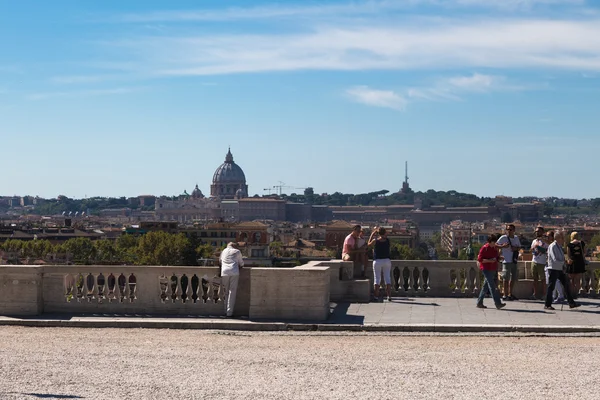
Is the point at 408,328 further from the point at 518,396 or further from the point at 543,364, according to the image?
the point at 518,396

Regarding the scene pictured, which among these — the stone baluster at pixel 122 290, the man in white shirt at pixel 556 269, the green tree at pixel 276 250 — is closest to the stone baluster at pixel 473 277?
the man in white shirt at pixel 556 269

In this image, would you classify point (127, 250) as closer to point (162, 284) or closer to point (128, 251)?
point (128, 251)

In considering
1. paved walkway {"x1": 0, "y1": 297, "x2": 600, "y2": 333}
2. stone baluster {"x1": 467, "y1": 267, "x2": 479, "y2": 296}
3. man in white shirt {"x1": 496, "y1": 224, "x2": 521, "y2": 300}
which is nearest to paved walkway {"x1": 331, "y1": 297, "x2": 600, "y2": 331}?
paved walkway {"x1": 0, "y1": 297, "x2": 600, "y2": 333}

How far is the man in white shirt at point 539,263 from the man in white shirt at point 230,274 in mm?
5259

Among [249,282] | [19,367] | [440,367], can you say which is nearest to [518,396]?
[440,367]

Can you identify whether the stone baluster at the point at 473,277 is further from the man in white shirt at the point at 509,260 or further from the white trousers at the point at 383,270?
the white trousers at the point at 383,270

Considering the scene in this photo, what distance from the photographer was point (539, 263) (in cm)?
1888

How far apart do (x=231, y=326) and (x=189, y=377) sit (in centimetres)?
406

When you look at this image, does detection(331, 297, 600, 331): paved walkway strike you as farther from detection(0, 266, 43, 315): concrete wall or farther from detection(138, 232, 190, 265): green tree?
detection(138, 232, 190, 265): green tree

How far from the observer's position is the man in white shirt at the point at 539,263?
61.6ft

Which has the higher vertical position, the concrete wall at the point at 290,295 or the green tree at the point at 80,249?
the concrete wall at the point at 290,295

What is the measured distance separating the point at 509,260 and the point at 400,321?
11.7 feet

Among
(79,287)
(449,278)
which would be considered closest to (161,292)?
(79,287)

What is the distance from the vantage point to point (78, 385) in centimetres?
1121
